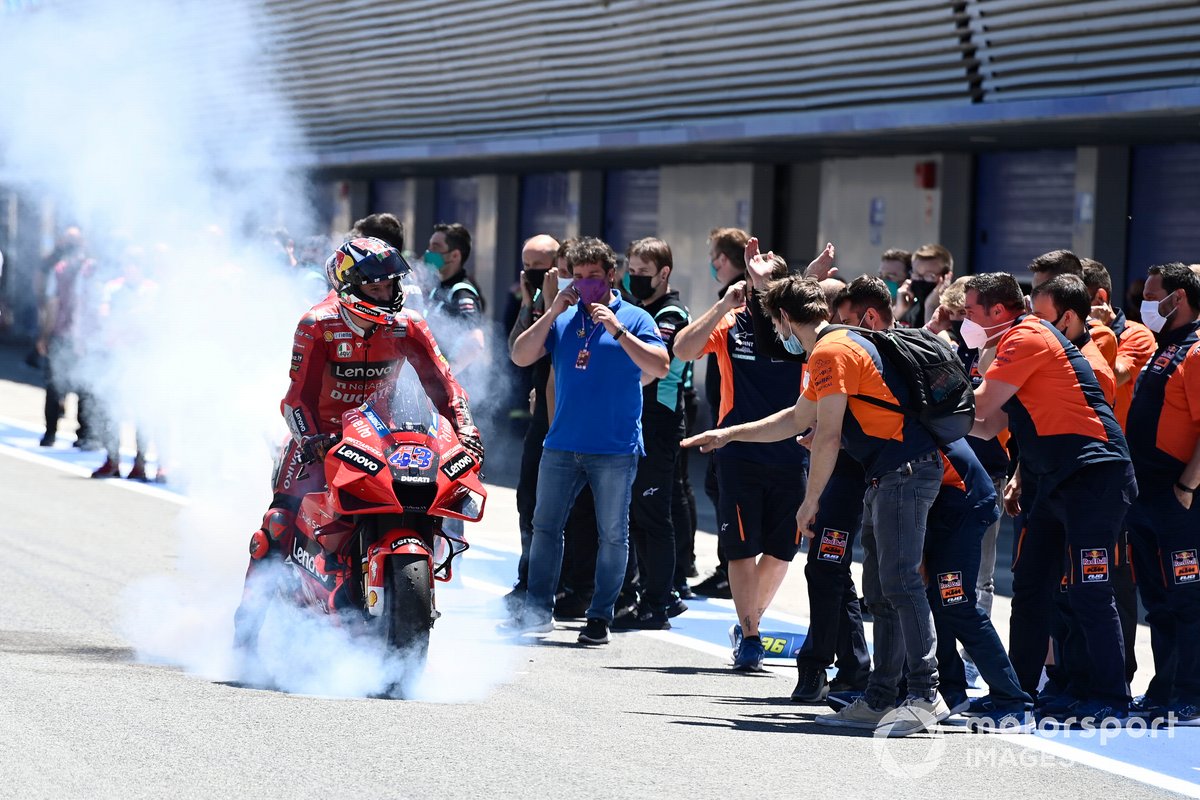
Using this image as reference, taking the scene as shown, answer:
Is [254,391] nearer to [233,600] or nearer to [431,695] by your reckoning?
[233,600]

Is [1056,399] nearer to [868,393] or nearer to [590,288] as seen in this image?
[868,393]

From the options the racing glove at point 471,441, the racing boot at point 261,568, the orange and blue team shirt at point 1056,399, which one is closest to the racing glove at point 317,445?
the racing boot at point 261,568

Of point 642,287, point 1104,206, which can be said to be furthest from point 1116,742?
point 1104,206

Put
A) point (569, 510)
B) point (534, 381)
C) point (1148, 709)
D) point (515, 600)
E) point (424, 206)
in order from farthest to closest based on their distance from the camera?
point (424, 206) < point (534, 381) < point (515, 600) < point (569, 510) < point (1148, 709)

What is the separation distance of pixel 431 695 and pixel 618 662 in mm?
1561

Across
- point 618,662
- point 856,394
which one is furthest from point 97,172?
point 856,394

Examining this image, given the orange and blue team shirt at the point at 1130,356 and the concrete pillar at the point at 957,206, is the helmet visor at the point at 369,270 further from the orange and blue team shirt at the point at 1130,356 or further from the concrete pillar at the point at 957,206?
the concrete pillar at the point at 957,206

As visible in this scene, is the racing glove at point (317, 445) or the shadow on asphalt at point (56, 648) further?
the shadow on asphalt at point (56, 648)

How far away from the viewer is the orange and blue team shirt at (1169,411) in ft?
26.3

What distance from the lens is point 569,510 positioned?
9.48 meters

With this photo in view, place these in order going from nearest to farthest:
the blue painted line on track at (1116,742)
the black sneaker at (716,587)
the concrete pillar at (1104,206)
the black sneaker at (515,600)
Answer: the blue painted line on track at (1116,742) → the black sneaker at (515,600) → the black sneaker at (716,587) → the concrete pillar at (1104,206)

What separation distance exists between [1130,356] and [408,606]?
3867 mm

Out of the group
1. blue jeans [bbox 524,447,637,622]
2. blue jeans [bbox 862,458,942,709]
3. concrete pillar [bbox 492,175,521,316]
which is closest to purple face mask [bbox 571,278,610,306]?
blue jeans [bbox 524,447,637,622]

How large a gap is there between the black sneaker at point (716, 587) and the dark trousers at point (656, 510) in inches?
46.6
